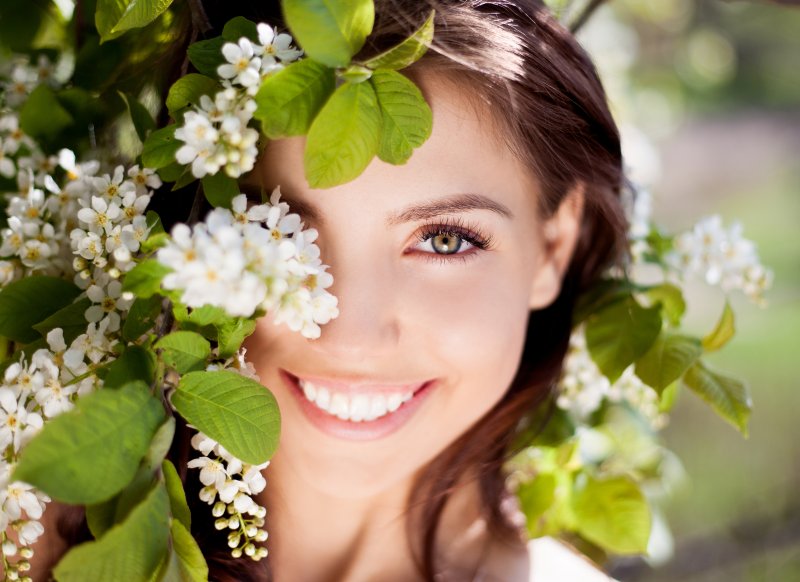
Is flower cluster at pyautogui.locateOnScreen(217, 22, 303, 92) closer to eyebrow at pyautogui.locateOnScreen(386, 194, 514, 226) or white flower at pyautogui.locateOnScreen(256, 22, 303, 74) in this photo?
white flower at pyautogui.locateOnScreen(256, 22, 303, 74)

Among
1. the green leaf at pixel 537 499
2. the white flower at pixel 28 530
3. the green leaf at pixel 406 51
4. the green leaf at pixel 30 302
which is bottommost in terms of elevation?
the green leaf at pixel 537 499

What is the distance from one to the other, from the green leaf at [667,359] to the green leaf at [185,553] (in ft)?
2.49

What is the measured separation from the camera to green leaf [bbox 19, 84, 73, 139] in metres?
1.47

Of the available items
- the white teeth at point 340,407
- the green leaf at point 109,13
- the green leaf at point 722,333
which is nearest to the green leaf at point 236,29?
the green leaf at point 109,13

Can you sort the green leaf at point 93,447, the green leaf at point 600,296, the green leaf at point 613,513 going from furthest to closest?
the green leaf at point 613,513, the green leaf at point 600,296, the green leaf at point 93,447

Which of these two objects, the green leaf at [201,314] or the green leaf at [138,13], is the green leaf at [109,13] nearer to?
the green leaf at [138,13]

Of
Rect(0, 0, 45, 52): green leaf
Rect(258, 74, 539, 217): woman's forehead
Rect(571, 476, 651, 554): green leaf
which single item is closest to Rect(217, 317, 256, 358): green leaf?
Rect(258, 74, 539, 217): woman's forehead

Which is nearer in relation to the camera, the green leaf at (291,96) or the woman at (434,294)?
the green leaf at (291,96)

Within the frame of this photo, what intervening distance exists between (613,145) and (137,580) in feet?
3.35

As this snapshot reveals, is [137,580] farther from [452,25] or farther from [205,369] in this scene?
[452,25]

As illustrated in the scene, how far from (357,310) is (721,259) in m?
0.78

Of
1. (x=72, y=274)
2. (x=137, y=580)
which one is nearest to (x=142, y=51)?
(x=72, y=274)

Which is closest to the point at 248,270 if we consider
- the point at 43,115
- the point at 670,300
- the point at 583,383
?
the point at 43,115

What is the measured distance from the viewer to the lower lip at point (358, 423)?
1.44 metres
